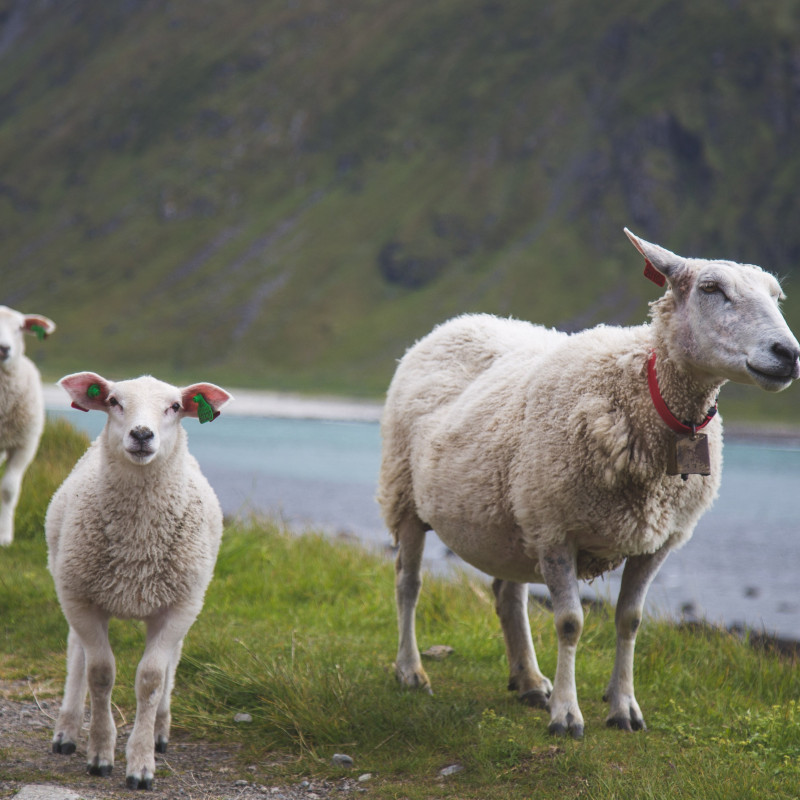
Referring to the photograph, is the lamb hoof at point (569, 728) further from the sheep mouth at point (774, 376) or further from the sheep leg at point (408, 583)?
the sheep mouth at point (774, 376)

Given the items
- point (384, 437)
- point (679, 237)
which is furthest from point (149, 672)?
point (679, 237)

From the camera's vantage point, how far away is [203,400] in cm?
504

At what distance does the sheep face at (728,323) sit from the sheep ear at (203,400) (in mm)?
2195

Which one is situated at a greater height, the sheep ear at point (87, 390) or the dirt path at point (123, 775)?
the sheep ear at point (87, 390)

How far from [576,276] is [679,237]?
590 inches

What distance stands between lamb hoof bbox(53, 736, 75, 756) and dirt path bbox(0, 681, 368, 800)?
0.04 meters

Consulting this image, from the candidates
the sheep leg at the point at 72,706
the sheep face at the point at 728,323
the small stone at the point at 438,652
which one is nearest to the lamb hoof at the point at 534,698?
the small stone at the point at 438,652

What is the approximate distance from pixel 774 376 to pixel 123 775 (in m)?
3.51

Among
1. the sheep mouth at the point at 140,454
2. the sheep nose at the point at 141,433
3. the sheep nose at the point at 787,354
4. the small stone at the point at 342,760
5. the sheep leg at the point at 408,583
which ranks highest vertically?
the sheep nose at the point at 787,354

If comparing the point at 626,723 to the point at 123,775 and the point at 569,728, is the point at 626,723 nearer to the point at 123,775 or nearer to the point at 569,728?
the point at 569,728

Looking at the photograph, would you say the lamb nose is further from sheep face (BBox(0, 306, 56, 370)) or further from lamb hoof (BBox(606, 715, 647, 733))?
sheep face (BBox(0, 306, 56, 370))

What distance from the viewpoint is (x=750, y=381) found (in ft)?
15.2

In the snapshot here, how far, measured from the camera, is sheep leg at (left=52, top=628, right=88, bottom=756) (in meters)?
4.97

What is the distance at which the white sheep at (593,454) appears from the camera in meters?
4.73
